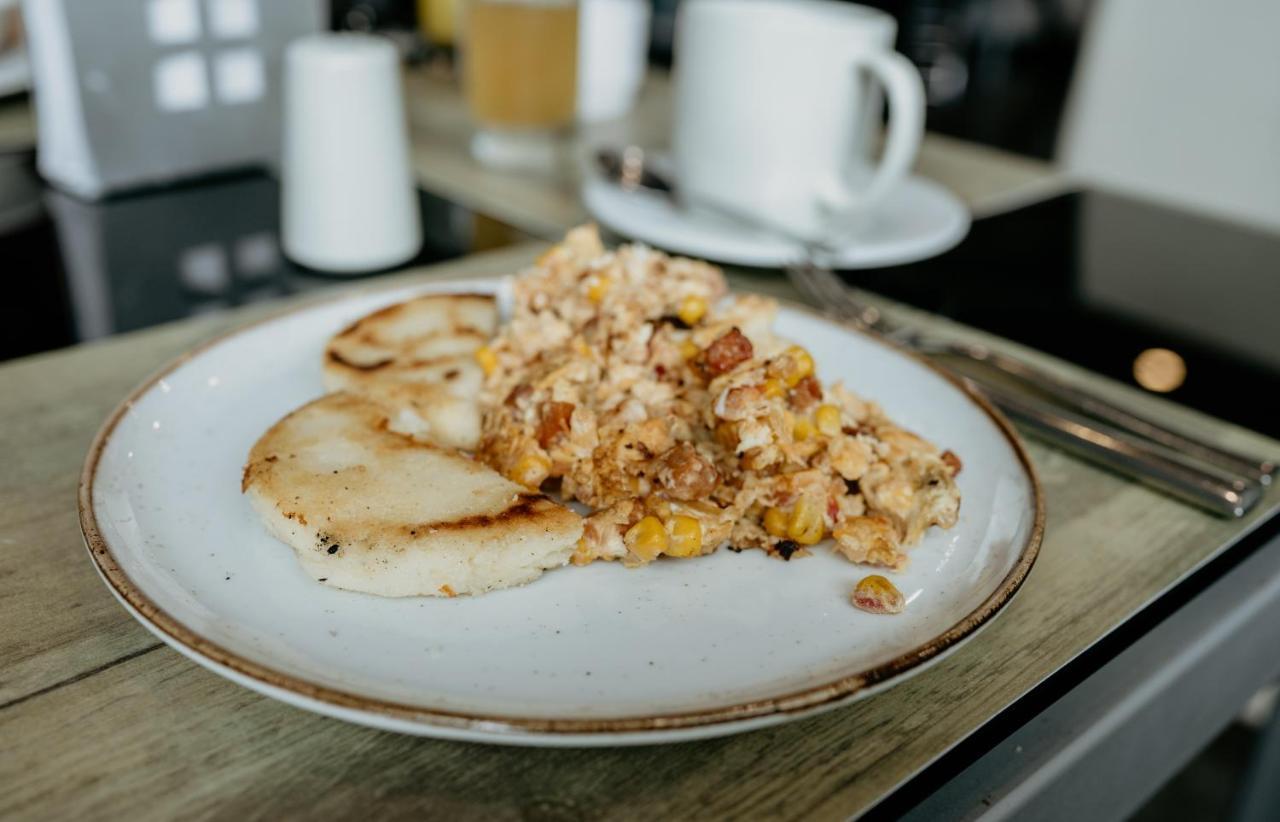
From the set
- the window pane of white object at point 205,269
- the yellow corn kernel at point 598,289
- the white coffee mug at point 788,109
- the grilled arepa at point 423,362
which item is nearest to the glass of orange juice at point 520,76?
the white coffee mug at point 788,109

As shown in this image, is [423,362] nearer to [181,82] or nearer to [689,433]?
[689,433]

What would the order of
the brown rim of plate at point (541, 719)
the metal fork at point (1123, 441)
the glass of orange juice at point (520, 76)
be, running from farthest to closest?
the glass of orange juice at point (520, 76), the metal fork at point (1123, 441), the brown rim of plate at point (541, 719)

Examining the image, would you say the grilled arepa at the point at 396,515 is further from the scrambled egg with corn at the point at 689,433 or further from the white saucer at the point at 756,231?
the white saucer at the point at 756,231

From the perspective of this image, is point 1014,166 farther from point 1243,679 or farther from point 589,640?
point 589,640

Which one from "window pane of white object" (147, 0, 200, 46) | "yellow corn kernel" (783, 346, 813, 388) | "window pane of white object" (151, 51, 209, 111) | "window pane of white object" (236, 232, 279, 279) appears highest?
"window pane of white object" (147, 0, 200, 46)

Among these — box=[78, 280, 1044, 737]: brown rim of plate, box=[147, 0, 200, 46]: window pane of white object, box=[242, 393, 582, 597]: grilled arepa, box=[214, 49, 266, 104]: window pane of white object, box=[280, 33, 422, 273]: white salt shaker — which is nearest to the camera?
box=[78, 280, 1044, 737]: brown rim of plate

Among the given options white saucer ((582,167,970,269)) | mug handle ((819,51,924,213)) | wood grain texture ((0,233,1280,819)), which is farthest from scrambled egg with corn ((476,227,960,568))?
mug handle ((819,51,924,213))

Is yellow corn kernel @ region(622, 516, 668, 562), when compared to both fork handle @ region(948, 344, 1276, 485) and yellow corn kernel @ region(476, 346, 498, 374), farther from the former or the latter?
fork handle @ region(948, 344, 1276, 485)

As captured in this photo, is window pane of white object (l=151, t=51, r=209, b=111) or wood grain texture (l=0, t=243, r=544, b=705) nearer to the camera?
wood grain texture (l=0, t=243, r=544, b=705)
